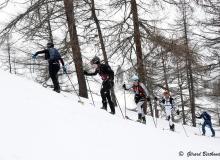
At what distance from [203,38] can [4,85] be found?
64.3 feet

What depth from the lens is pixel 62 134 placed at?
7188 millimetres

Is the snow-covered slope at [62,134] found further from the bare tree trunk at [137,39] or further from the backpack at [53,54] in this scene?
the bare tree trunk at [137,39]

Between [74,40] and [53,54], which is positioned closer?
[53,54]

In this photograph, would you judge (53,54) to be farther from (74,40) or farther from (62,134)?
(62,134)

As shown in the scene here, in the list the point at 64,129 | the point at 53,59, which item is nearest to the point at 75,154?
the point at 64,129

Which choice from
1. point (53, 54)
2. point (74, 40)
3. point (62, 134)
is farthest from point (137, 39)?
point (62, 134)

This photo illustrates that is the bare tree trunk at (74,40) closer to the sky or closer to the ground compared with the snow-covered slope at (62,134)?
closer to the sky

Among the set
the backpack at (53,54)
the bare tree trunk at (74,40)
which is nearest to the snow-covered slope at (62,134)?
the backpack at (53,54)

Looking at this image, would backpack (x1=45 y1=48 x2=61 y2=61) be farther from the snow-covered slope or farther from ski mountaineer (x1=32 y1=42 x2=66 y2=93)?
the snow-covered slope

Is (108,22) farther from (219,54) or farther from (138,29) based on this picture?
(219,54)

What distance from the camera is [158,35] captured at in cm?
1748

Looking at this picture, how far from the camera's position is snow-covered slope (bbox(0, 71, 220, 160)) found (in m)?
6.20

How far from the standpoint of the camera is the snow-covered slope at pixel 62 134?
6203 millimetres

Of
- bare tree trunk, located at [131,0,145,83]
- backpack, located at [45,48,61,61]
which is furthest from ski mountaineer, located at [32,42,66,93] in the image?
bare tree trunk, located at [131,0,145,83]
